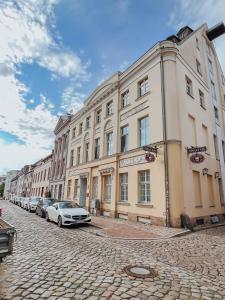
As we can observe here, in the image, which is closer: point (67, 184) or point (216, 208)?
point (216, 208)

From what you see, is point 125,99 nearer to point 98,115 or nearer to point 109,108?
point 109,108

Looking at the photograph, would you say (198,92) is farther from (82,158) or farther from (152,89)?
(82,158)

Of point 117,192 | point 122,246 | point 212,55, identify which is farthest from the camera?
point 212,55

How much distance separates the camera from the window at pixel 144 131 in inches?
581

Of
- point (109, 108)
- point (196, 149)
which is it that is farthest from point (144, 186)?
point (109, 108)

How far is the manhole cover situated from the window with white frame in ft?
27.2

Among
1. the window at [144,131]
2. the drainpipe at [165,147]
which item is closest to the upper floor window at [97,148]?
the window at [144,131]

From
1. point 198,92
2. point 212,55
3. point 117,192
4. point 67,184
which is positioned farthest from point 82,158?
point 212,55

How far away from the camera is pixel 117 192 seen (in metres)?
16.3

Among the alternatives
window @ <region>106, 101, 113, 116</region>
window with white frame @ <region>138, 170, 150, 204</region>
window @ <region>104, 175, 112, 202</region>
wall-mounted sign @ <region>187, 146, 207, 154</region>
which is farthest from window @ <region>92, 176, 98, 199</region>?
wall-mounted sign @ <region>187, 146, 207, 154</region>

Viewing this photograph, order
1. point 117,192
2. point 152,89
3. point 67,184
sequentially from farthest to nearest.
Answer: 1. point 67,184
2. point 117,192
3. point 152,89

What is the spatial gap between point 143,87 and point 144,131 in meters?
3.76

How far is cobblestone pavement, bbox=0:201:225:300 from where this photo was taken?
13.3ft

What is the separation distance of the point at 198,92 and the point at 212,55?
852 centimetres
